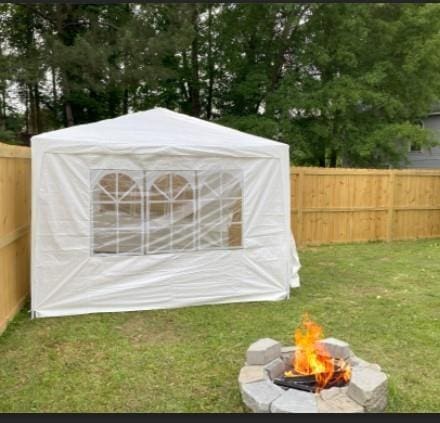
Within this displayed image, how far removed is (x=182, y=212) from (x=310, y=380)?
265 centimetres

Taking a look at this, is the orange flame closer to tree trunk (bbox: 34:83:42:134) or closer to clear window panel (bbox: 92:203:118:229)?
clear window panel (bbox: 92:203:118:229)

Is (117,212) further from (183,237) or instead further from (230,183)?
(230,183)

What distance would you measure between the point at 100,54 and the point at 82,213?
615 cm

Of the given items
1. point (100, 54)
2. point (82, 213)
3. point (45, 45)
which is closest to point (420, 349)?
point (82, 213)

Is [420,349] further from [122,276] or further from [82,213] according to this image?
[82,213]

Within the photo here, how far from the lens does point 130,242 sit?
519cm

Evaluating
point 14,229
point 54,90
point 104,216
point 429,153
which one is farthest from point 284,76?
point 14,229

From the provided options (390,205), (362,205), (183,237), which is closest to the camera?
(183,237)

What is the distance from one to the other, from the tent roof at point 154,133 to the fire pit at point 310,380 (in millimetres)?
2615

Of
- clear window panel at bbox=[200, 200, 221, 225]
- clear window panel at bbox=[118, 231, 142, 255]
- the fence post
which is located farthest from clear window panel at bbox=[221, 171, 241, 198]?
the fence post

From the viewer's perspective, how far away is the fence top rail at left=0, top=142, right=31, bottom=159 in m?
4.57

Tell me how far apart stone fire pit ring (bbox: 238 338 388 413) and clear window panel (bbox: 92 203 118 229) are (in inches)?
95.5

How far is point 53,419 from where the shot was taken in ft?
9.83

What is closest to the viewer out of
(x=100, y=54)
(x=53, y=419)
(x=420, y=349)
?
(x=53, y=419)
